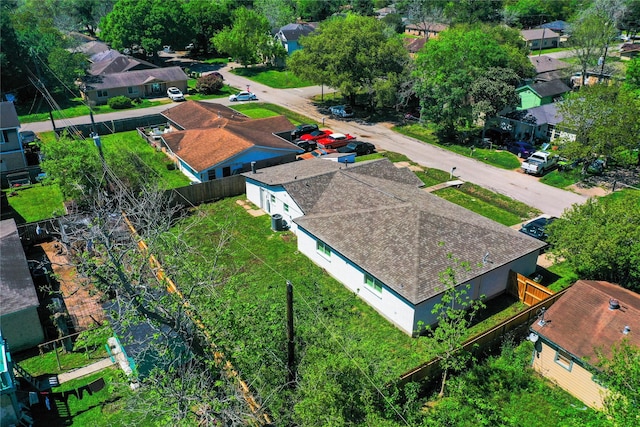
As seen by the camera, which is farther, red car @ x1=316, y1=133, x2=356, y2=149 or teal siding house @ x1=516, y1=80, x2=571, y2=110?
teal siding house @ x1=516, y1=80, x2=571, y2=110

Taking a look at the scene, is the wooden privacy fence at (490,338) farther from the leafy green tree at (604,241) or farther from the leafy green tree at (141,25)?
the leafy green tree at (141,25)

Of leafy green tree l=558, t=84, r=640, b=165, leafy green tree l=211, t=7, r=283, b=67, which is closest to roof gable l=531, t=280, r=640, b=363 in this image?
leafy green tree l=558, t=84, r=640, b=165

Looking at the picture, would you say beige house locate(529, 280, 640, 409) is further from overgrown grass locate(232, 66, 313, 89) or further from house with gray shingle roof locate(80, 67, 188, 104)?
house with gray shingle roof locate(80, 67, 188, 104)

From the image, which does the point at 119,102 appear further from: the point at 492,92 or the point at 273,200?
the point at 492,92

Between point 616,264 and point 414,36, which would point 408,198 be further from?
point 414,36

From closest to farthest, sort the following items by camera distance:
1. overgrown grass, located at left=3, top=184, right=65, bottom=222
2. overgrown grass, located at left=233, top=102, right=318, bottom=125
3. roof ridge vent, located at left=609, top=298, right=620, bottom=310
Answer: roof ridge vent, located at left=609, top=298, right=620, bottom=310 → overgrown grass, located at left=3, top=184, right=65, bottom=222 → overgrown grass, located at left=233, top=102, right=318, bottom=125

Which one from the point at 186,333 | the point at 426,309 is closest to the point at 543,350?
the point at 426,309

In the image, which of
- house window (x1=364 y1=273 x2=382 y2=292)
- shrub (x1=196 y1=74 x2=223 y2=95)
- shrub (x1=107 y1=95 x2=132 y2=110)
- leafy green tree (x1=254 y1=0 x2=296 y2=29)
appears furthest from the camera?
leafy green tree (x1=254 y1=0 x2=296 y2=29)

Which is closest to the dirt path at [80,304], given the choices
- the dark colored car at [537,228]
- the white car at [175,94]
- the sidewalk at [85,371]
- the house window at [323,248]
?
the sidewalk at [85,371]
